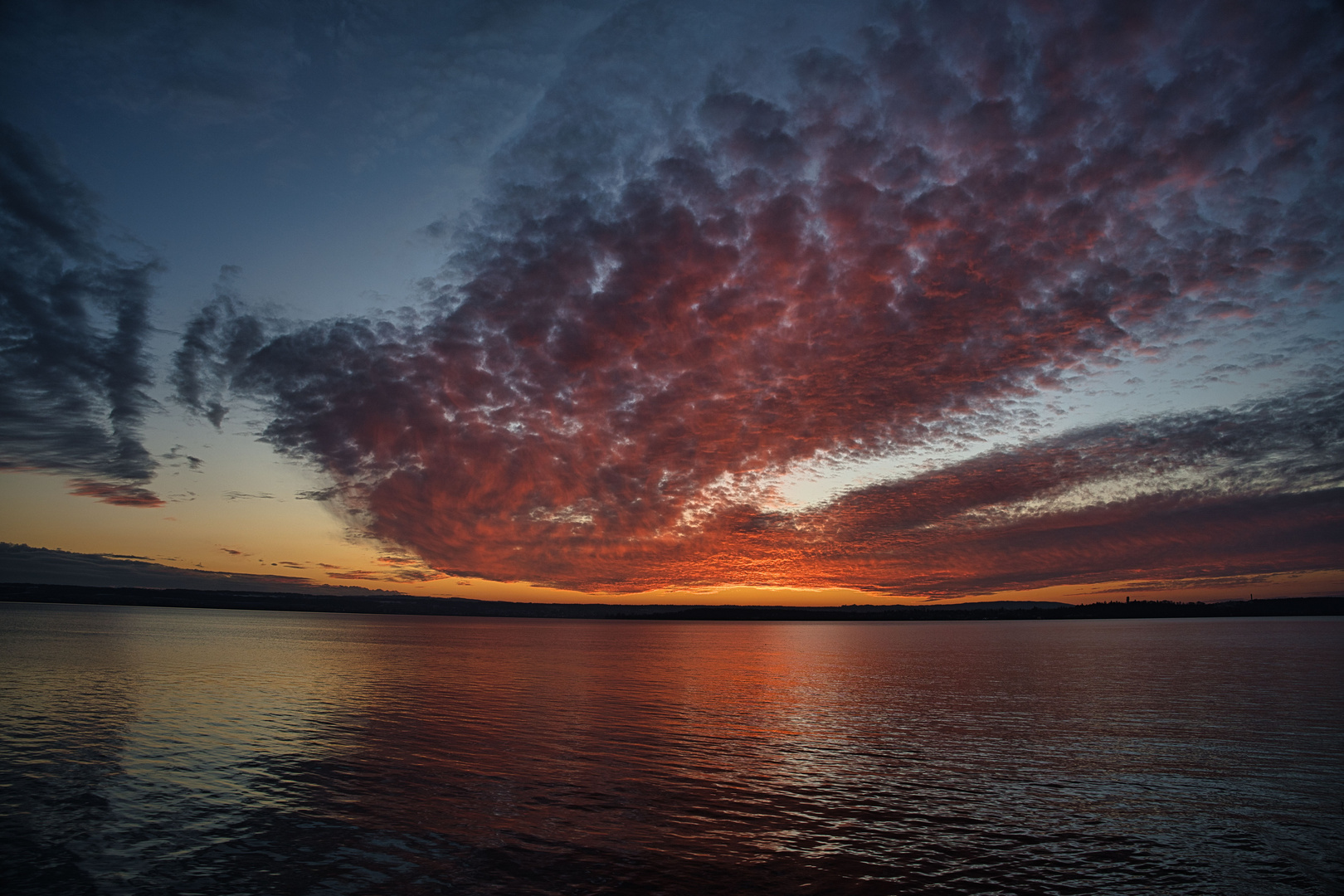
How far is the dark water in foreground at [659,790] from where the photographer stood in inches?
571

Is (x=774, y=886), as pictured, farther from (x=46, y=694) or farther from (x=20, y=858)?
(x=46, y=694)

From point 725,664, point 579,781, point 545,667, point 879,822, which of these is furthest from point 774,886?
point 725,664

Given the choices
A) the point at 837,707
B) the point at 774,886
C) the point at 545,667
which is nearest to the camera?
the point at 774,886

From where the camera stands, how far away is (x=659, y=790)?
68.7 feet

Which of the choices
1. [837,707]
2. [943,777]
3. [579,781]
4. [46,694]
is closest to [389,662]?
[46,694]

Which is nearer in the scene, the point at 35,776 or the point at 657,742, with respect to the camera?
the point at 35,776

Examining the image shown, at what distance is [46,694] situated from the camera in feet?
120

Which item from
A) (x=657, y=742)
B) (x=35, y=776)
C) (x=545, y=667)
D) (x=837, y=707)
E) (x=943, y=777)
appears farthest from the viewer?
(x=545, y=667)

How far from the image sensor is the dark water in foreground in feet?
47.5

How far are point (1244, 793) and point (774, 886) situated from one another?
56.4 feet

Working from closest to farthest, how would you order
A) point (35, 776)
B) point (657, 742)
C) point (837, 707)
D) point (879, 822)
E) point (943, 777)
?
point (879, 822), point (35, 776), point (943, 777), point (657, 742), point (837, 707)

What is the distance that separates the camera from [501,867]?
14.5 metres

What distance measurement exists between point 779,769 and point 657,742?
6319 mm

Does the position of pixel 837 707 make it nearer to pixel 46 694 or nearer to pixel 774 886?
pixel 774 886
